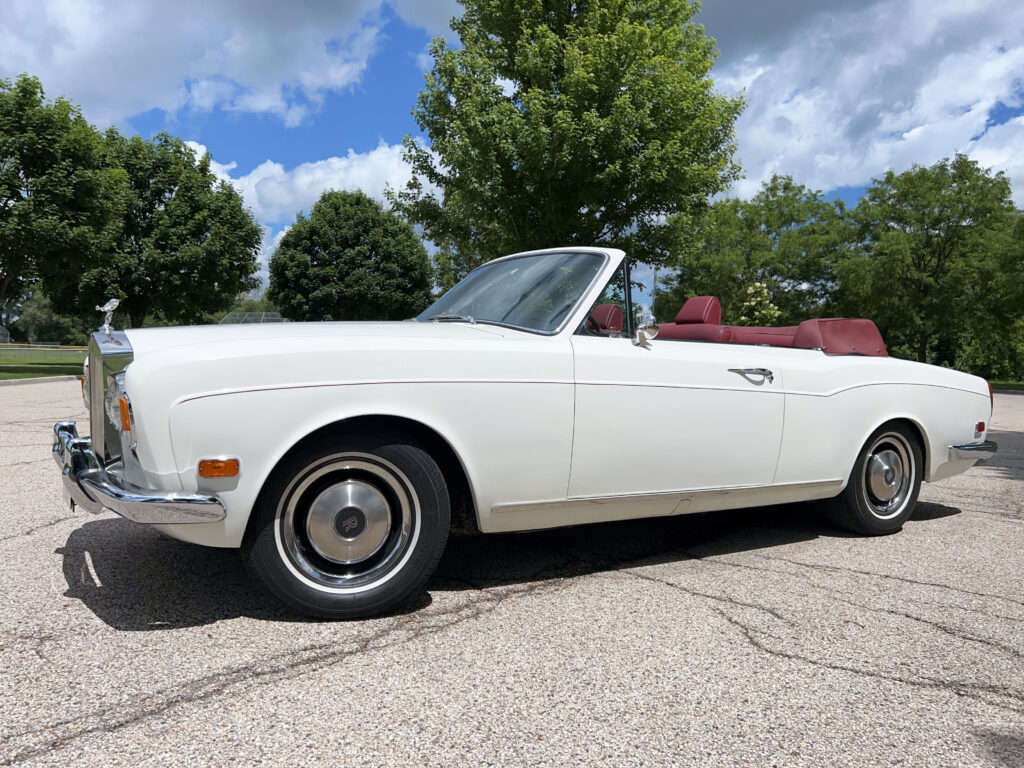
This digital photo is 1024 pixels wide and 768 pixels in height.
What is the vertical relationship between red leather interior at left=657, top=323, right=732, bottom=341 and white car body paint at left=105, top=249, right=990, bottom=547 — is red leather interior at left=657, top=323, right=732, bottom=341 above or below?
above

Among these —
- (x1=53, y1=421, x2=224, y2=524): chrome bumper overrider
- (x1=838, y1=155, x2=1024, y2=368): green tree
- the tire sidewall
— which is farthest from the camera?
(x1=838, y1=155, x2=1024, y2=368): green tree

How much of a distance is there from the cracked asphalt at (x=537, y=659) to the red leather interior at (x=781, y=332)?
3.82 feet

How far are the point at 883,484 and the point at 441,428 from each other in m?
2.97

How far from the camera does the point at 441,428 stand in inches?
119

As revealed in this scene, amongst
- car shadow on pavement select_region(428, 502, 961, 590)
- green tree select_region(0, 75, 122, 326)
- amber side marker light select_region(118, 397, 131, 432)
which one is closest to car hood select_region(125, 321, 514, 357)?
amber side marker light select_region(118, 397, 131, 432)

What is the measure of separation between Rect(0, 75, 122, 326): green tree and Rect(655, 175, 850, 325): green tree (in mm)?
22500

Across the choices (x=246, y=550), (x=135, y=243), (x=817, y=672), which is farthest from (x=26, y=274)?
(x=817, y=672)

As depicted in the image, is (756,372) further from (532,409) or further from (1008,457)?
(1008,457)

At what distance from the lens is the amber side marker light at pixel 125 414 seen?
2.71m

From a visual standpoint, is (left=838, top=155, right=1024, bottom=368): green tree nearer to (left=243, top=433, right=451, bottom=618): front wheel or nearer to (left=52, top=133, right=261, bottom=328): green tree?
(left=52, top=133, right=261, bottom=328): green tree

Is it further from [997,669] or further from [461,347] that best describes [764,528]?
[461,347]

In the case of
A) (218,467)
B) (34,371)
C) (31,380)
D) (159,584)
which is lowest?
(34,371)

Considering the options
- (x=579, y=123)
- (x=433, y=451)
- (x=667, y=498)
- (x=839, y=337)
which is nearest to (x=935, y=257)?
(x=579, y=123)

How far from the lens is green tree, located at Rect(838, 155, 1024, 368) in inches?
1105
